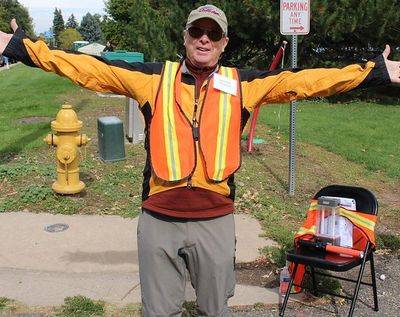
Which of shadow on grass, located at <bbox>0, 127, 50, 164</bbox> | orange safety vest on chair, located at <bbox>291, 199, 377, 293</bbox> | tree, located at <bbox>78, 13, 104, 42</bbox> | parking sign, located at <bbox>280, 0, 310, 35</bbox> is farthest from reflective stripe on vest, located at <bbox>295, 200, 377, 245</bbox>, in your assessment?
tree, located at <bbox>78, 13, 104, 42</bbox>

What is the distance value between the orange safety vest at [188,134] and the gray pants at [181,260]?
244 millimetres

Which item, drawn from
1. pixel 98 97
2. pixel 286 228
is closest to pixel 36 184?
pixel 286 228

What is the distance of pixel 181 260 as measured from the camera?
260cm

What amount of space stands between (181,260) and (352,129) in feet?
31.7

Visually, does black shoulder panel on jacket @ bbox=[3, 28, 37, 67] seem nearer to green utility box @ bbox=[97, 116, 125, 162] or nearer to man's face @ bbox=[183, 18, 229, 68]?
man's face @ bbox=[183, 18, 229, 68]

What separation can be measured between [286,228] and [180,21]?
12568 mm

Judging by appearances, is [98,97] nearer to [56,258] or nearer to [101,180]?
[101,180]

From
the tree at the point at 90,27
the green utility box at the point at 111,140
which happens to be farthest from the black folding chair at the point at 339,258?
the tree at the point at 90,27

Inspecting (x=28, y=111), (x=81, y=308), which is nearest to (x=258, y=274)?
(x=81, y=308)

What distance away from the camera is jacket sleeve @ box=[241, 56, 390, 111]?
8.76 ft

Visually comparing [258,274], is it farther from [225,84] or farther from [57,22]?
[57,22]

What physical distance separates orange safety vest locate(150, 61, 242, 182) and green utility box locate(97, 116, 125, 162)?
5.25m

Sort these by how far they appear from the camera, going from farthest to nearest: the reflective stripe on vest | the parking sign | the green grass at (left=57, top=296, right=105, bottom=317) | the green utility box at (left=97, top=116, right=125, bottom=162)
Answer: the green utility box at (left=97, top=116, right=125, bottom=162), the parking sign, the reflective stripe on vest, the green grass at (left=57, top=296, right=105, bottom=317)

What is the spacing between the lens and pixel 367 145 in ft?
32.1
